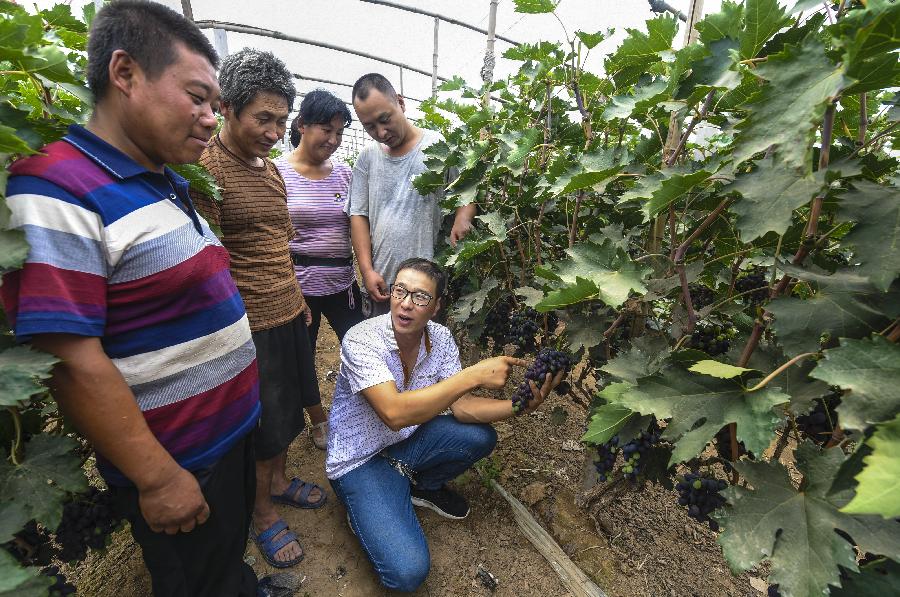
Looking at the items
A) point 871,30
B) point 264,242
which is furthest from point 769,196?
point 264,242

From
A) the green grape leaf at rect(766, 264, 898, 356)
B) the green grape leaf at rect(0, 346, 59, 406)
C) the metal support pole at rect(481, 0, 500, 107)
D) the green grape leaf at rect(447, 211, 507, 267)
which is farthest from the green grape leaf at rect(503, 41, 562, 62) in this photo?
Result: the green grape leaf at rect(0, 346, 59, 406)

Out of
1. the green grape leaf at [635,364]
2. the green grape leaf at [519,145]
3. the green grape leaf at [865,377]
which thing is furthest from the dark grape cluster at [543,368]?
the green grape leaf at [865,377]

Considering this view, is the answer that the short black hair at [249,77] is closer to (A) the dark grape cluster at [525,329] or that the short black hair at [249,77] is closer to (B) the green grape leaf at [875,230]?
(A) the dark grape cluster at [525,329]

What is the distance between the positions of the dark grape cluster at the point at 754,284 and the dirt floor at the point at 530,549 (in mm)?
828

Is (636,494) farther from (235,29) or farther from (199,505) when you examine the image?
(235,29)

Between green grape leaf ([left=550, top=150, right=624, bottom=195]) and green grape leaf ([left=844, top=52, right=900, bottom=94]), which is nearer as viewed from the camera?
green grape leaf ([left=844, top=52, right=900, bottom=94])

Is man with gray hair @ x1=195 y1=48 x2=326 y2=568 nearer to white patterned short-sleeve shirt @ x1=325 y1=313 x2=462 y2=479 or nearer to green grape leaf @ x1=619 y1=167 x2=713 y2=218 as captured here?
white patterned short-sleeve shirt @ x1=325 y1=313 x2=462 y2=479

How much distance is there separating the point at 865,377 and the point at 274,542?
2.33 meters

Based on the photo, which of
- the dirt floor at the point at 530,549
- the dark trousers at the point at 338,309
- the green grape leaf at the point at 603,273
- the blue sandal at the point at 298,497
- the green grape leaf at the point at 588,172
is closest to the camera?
the green grape leaf at the point at 603,273

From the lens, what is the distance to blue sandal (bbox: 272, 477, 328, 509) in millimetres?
2408

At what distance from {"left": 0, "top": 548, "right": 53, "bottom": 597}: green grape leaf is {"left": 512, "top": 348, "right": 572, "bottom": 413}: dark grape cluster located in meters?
1.35

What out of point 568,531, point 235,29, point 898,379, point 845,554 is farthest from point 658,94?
point 235,29

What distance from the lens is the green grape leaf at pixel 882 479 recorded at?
50 cm

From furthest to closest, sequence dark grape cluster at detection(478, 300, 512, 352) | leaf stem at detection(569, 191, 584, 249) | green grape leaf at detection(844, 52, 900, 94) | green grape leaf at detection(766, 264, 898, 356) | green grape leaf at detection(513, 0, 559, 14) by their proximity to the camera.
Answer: dark grape cluster at detection(478, 300, 512, 352) < green grape leaf at detection(513, 0, 559, 14) < leaf stem at detection(569, 191, 584, 249) < green grape leaf at detection(766, 264, 898, 356) < green grape leaf at detection(844, 52, 900, 94)
